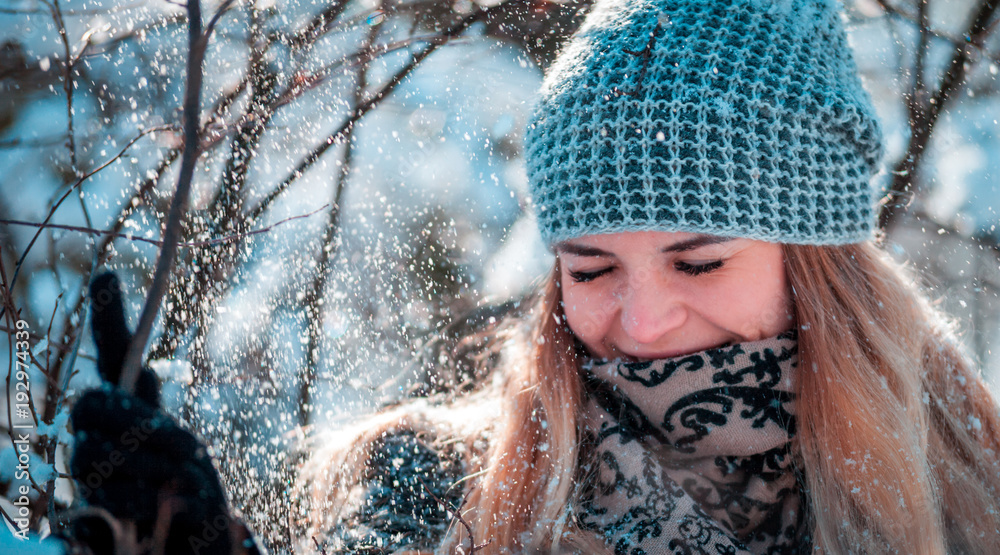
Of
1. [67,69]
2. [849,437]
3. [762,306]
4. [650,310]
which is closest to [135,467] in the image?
[67,69]

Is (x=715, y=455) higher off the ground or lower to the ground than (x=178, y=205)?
lower

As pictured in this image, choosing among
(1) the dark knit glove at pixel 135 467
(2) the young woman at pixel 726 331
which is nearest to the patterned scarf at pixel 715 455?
(2) the young woman at pixel 726 331

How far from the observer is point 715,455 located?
1.44m

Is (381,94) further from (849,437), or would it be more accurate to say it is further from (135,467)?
(849,437)

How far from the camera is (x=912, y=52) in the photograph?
2711 mm

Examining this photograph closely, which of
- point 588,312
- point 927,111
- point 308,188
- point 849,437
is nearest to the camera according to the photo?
point 849,437

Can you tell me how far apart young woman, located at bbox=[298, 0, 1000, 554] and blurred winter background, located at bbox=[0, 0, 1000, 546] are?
40 cm

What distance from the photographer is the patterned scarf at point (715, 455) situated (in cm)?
138

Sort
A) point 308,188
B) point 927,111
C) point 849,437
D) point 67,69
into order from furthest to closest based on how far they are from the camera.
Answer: point 927,111
point 308,188
point 849,437
point 67,69

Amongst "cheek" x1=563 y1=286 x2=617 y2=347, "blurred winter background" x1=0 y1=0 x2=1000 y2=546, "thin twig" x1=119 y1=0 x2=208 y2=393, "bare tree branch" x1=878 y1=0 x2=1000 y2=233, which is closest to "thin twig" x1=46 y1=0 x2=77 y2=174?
"blurred winter background" x1=0 y1=0 x2=1000 y2=546

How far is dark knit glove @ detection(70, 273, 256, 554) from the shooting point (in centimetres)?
69

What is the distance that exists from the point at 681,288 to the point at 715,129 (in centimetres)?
38

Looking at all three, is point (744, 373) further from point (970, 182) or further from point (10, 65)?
point (970, 182)

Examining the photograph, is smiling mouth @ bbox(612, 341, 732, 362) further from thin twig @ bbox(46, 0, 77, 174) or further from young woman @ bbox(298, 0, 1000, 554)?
thin twig @ bbox(46, 0, 77, 174)
